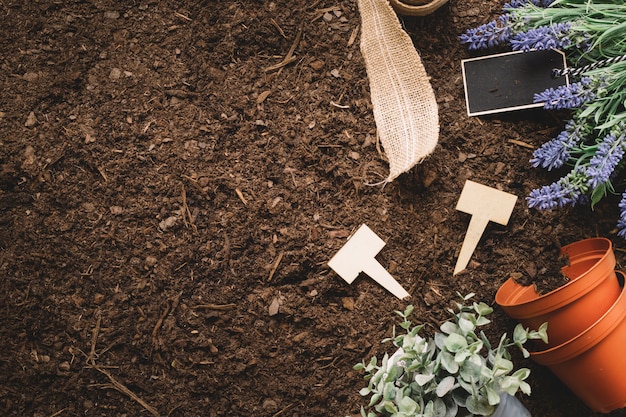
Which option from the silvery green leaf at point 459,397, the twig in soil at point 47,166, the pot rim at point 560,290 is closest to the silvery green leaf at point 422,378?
the silvery green leaf at point 459,397

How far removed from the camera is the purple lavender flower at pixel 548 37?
1.38 metres

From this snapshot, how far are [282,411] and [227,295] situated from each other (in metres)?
0.33

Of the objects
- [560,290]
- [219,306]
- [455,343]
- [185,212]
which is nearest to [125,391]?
[219,306]

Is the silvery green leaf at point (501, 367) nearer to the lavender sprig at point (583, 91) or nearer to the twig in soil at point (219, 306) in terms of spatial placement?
the lavender sprig at point (583, 91)

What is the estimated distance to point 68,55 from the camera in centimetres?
161

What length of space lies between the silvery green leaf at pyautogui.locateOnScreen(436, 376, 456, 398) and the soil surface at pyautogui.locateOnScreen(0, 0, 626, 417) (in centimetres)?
35

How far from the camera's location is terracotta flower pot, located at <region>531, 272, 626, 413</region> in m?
1.30

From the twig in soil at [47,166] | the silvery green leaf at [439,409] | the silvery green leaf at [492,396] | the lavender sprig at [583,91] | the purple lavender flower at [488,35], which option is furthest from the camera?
the twig in soil at [47,166]

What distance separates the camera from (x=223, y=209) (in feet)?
5.13

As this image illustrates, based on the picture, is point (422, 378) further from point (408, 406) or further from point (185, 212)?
point (185, 212)

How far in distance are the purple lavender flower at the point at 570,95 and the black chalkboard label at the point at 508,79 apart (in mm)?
97

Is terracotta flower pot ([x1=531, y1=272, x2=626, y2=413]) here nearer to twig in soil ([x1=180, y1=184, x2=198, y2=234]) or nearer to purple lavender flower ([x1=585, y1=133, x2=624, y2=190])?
purple lavender flower ([x1=585, y1=133, x2=624, y2=190])

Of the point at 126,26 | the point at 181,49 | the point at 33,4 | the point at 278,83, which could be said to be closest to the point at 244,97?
the point at 278,83

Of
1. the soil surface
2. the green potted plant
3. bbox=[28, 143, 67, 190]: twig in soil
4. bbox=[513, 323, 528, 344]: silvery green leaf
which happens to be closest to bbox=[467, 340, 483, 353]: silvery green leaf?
the green potted plant
